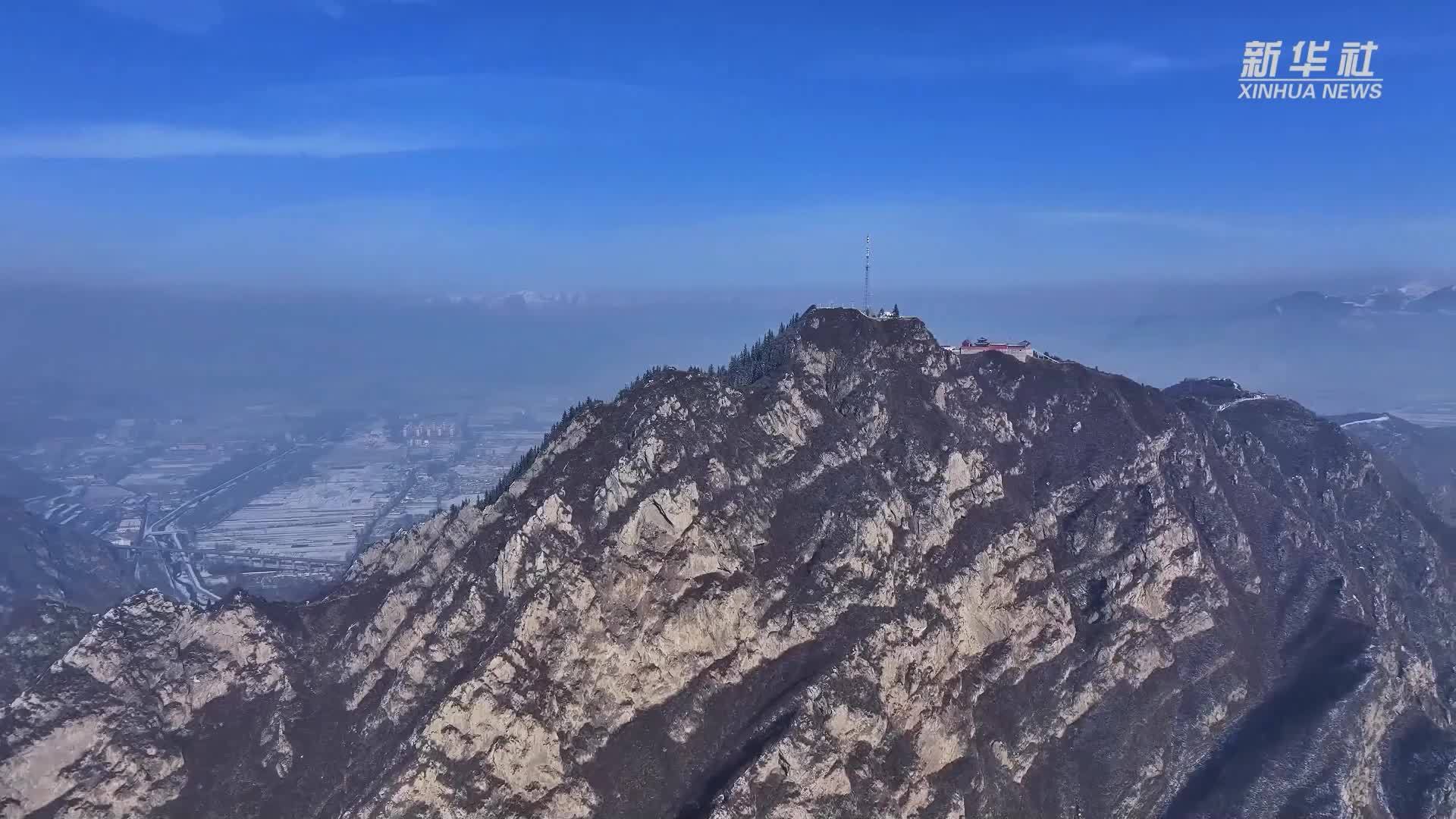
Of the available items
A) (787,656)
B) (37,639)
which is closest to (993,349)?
(787,656)

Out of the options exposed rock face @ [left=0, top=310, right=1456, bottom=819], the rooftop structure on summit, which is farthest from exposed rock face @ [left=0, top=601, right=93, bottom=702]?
the rooftop structure on summit

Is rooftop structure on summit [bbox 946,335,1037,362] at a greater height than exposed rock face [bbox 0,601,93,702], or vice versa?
rooftop structure on summit [bbox 946,335,1037,362]

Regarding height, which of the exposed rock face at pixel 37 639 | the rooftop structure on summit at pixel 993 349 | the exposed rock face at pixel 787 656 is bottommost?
the exposed rock face at pixel 37 639

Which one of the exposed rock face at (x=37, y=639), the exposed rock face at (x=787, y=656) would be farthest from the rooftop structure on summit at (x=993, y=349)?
the exposed rock face at (x=37, y=639)

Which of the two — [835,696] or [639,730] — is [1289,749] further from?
[639,730]

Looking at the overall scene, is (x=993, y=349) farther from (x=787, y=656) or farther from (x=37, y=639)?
(x=37, y=639)

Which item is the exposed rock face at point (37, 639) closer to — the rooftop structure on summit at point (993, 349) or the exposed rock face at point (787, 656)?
the exposed rock face at point (787, 656)

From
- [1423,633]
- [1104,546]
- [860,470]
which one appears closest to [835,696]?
[860,470]

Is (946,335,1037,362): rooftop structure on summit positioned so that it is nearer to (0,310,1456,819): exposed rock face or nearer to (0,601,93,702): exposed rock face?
(0,310,1456,819): exposed rock face
